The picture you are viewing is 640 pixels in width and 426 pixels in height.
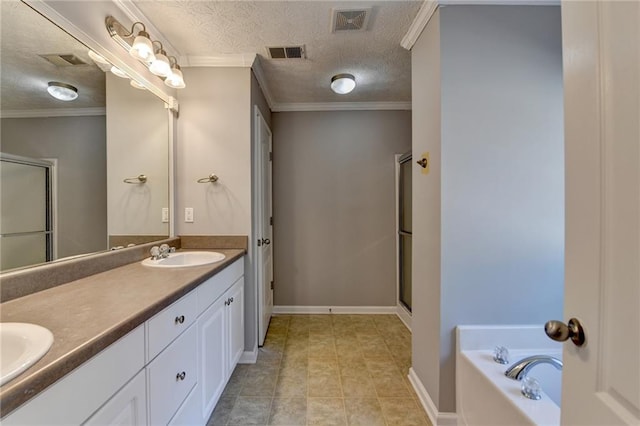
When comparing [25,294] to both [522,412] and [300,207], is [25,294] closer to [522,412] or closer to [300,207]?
[522,412]

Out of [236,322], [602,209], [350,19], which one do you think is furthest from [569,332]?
[350,19]

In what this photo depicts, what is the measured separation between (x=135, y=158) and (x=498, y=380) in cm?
232

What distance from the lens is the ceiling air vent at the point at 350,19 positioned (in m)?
1.62

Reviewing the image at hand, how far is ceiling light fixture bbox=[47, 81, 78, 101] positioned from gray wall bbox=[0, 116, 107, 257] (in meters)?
0.10

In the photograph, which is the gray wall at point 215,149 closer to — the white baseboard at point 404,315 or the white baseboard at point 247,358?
the white baseboard at point 247,358

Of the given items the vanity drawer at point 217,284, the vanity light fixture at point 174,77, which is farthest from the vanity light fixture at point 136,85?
the vanity drawer at point 217,284

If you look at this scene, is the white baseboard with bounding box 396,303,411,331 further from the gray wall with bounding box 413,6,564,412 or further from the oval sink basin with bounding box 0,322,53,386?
the oval sink basin with bounding box 0,322,53,386

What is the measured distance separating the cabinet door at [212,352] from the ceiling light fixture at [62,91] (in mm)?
1219

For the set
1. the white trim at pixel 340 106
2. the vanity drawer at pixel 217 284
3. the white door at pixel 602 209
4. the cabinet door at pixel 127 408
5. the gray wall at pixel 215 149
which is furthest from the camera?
the white trim at pixel 340 106

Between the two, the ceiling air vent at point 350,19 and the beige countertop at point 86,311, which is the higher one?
the ceiling air vent at point 350,19

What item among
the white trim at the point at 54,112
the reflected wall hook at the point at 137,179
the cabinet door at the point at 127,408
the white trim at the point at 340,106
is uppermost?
the white trim at the point at 340,106

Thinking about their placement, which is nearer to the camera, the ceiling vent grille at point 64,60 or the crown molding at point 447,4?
the ceiling vent grille at point 64,60

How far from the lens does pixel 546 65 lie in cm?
141

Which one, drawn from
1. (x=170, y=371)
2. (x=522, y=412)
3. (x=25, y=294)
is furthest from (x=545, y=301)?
(x=25, y=294)
